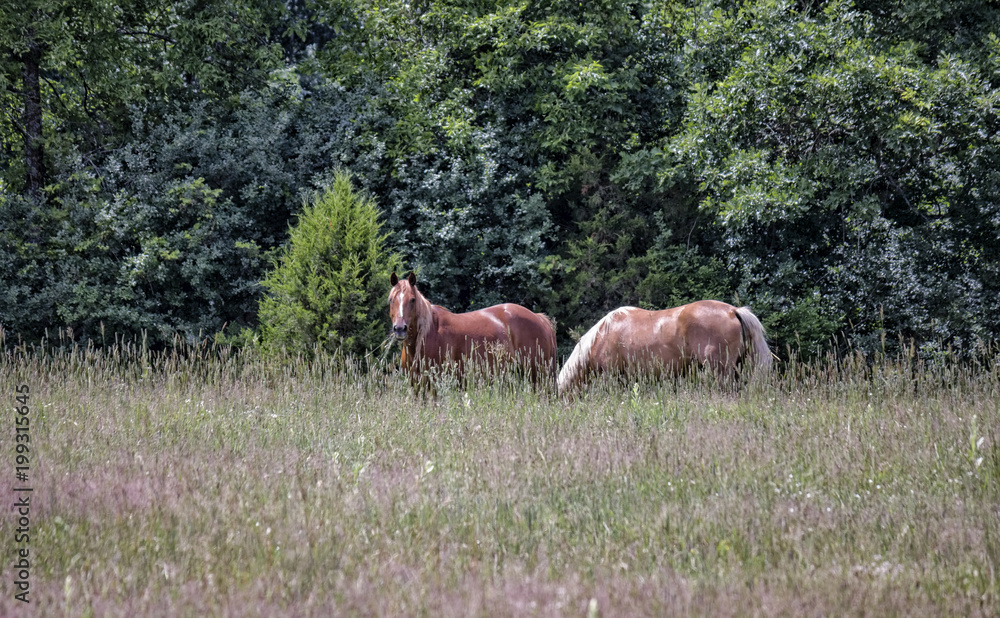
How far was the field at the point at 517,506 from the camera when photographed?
375cm

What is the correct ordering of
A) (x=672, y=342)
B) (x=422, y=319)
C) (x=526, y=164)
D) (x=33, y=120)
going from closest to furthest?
1. (x=422, y=319)
2. (x=672, y=342)
3. (x=33, y=120)
4. (x=526, y=164)

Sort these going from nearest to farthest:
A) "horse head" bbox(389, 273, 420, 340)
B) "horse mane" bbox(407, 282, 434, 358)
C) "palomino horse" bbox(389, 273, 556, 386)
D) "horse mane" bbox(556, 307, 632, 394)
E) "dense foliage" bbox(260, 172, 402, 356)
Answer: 1. "horse head" bbox(389, 273, 420, 340)
2. "palomino horse" bbox(389, 273, 556, 386)
3. "horse mane" bbox(407, 282, 434, 358)
4. "horse mane" bbox(556, 307, 632, 394)
5. "dense foliage" bbox(260, 172, 402, 356)

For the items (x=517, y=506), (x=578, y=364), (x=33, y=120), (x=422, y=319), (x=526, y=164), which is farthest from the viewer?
(x=526, y=164)

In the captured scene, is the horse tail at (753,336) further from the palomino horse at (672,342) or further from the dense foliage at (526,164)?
the dense foliage at (526,164)

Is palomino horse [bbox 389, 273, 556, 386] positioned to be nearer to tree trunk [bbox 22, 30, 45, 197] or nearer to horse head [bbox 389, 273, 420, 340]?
horse head [bbox 389, 273, 420, 340]

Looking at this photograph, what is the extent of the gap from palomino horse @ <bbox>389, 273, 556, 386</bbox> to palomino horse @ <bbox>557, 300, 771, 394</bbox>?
558 mm

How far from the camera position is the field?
3.75 meters

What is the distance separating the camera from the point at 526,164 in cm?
1612

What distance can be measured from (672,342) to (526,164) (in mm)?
6702

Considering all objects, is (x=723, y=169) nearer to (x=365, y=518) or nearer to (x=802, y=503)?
(x=802, y=503)

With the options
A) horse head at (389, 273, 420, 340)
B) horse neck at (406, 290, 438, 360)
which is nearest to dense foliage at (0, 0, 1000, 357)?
horse neck at (406, 290, 438, 360)

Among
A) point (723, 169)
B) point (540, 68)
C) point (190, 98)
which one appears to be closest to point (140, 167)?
point (190, 98)

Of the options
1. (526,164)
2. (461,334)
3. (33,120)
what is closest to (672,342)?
(461,334)

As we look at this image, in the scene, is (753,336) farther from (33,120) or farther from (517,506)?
(33,120)
